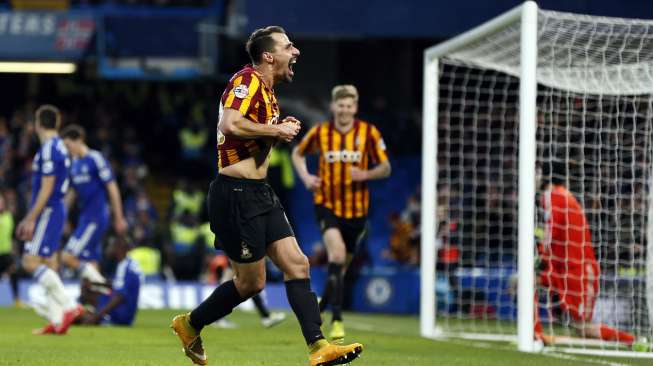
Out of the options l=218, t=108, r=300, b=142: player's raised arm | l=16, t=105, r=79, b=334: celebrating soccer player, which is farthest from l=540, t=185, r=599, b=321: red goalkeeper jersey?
l=218, t=108, r=300, b=142: player's raised arm

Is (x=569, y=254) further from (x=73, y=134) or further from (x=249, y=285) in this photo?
(x=73, y=134)

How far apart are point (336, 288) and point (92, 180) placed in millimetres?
3614

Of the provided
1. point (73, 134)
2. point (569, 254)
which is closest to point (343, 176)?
point (569, 254)

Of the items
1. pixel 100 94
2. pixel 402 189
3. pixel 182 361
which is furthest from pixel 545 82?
pixel 100 94

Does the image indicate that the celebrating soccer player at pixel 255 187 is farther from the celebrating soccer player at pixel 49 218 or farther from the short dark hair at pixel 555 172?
the short dark hair at pixel 555 172

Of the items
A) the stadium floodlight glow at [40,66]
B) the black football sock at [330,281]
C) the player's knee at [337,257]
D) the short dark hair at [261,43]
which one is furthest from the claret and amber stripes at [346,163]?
the stadium floodlight glow at [40,66]

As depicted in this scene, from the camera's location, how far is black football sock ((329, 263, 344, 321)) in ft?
37.8

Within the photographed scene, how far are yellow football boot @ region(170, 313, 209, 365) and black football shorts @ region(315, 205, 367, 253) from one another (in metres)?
4.24

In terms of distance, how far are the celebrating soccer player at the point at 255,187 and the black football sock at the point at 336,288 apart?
12.9 feet

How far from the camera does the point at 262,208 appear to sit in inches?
294

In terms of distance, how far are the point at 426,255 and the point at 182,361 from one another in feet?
15.8

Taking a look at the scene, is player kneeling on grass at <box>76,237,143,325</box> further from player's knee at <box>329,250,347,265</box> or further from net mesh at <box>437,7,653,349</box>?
net mesh at <box>437,7,653,349</box>

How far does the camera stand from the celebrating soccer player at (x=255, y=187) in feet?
24.1

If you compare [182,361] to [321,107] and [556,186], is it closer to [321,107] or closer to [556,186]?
[556,186]
